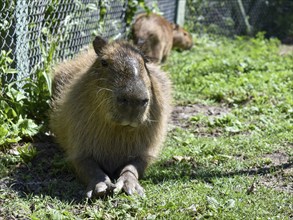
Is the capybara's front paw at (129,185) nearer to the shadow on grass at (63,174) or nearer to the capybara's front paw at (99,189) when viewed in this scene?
the capybara's front paw at (99,189)

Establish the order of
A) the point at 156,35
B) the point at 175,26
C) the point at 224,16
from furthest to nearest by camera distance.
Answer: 1. the point at 224,16
2. the point at 175,26
3. the point at 156,35

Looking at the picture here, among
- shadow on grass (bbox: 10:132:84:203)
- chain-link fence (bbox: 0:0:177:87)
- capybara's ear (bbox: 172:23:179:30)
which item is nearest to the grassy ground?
shadow on grass (bbox: 10:132:84:203)

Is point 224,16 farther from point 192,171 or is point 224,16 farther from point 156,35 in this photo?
point 192,171

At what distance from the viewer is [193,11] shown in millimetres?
11383

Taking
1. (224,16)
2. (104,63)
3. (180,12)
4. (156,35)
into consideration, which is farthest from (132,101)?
(224,16)

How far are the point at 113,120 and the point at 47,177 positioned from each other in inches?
29.4

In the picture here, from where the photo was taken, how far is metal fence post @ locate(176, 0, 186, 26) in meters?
10.8

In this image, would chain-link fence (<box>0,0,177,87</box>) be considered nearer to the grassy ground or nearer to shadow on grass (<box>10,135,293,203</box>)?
the grassy ground

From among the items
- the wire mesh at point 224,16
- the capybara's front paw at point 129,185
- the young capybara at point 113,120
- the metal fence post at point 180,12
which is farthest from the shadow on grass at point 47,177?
the wire mesh at point 224,16

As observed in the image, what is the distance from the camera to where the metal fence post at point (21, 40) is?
16.9 feet

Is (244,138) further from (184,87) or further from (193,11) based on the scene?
(193,11)

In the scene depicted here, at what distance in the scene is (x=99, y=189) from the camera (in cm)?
369

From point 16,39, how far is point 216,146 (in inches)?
77.0

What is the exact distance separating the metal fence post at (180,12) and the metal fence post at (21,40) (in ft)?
18.9
